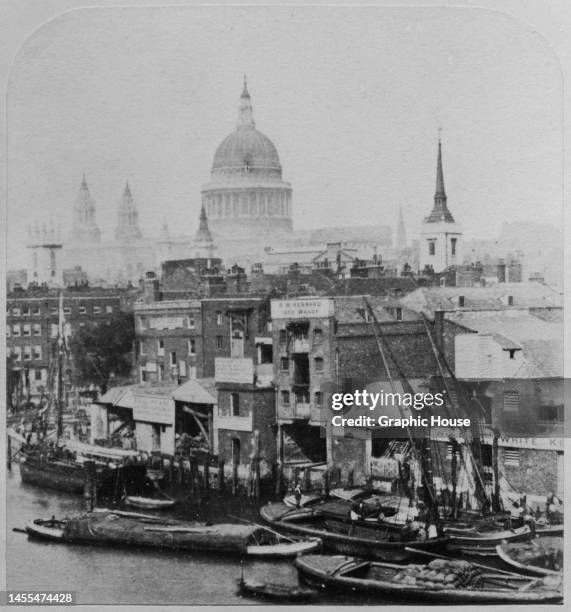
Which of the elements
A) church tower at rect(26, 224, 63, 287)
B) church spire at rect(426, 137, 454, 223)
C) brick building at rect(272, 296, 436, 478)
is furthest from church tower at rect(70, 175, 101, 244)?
church spire at rect(426, 137, 454, 223)

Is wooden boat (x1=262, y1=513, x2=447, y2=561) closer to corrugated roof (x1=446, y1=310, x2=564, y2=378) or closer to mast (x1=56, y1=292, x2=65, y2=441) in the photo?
corrugated roof (x1=446, y1=310, x2=564, y2=378)

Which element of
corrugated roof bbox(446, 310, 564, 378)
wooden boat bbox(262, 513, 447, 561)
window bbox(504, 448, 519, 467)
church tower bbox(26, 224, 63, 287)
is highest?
church tower bbox(26, 224, 63, 287)

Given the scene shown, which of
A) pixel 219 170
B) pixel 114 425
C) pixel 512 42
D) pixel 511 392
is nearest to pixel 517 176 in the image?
pixel 512 42

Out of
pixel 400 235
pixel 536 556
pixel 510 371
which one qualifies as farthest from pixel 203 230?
pixel 536 556

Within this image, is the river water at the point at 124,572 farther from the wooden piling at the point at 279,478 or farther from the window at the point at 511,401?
the window at the point at 511,401

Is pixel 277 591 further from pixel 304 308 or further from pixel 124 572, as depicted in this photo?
pixel 304 308
